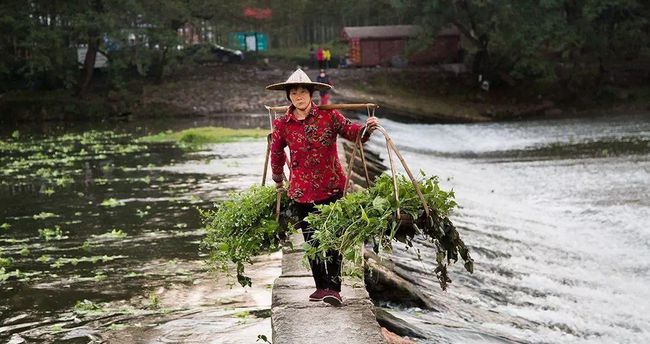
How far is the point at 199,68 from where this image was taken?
194ft

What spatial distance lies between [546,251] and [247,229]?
710 cm

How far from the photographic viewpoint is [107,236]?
13164mm

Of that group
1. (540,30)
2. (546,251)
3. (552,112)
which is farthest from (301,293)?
(552,112)

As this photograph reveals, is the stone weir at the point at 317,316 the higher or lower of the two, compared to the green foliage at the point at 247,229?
lower

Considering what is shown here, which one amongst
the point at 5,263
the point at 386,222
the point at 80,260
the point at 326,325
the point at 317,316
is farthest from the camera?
the point at 80,260

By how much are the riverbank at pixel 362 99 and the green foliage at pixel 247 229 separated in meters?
39.9

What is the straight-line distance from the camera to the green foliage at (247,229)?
7.50 meters

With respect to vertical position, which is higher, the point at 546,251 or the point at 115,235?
the point at 115,235

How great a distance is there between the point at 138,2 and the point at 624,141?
103 feet

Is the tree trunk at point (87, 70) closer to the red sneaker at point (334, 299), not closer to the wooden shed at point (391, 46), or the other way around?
the wooden shed at point (391, 46)

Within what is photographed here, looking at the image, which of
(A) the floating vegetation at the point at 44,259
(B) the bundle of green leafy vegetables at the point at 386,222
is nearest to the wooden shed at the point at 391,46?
(A) the floating vegetation at the point at 44,259

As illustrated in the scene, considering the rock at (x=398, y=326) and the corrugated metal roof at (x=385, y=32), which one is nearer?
the rock at (x=398, y=326)

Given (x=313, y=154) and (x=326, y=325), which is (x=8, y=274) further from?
(x=326, y=325)

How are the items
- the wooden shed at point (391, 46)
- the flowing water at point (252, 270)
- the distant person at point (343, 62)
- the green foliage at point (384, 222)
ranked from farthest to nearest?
the distant person at point (343, 62), the wooden shed at point (391, 46), the flowing water at point (252, 270), the green foliage at point (384, 222)
